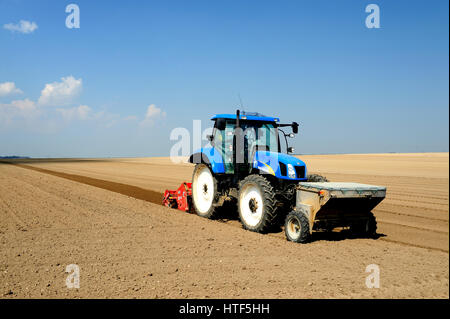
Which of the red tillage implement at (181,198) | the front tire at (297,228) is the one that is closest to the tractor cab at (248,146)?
the front tire at (297,228)

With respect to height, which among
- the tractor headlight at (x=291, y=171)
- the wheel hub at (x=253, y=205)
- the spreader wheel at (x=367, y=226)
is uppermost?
the tractor headlight at (x=291, y=171)

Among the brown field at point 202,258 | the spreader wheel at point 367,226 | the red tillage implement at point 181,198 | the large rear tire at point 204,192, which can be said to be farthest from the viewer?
the red tillage implement at point 181,198

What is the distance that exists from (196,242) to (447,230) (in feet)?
17.3

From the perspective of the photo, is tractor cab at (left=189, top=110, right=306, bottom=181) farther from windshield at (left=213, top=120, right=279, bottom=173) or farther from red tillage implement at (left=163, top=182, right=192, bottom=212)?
red tillage implement at (left=163, top=182, right=192, bottom=212)

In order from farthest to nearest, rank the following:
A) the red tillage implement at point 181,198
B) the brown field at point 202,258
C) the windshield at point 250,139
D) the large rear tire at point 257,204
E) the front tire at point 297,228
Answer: the red tillage implement at point 181,198 < the windshield at point 250,139 < the large rear tire at point 257,204 < the front tire at point 297,228 < the brown field at point 202,258

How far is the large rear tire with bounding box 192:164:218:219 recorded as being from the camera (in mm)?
8836

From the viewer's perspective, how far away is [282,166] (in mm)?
7172

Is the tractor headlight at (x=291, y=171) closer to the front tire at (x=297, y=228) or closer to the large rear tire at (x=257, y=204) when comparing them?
the large rear tire at (x=257, y=204)

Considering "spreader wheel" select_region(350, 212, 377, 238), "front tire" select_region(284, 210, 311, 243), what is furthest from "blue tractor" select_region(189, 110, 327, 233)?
"spreader wheel" select_region(350, 212, 377, 238)

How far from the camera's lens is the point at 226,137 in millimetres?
8242

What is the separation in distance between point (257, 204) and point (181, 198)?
149 inches

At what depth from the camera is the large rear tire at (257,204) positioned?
266 inches

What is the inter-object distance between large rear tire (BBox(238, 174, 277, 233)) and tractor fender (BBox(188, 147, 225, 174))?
3.28 ft

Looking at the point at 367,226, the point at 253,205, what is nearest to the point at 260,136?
the point at 253,205
